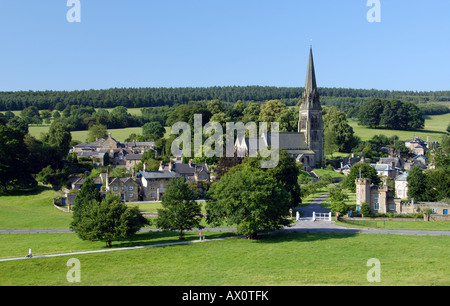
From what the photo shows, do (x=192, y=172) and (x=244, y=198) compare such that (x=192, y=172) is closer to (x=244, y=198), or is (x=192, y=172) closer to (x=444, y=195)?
(x=244, y=198)

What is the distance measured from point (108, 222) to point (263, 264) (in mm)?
15057

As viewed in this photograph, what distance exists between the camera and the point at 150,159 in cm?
8319

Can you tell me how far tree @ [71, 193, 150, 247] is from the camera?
43500 millimetres

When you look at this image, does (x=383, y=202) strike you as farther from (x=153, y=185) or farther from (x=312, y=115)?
(x=312, y=115)

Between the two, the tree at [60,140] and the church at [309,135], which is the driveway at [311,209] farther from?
the tree at [60,140]

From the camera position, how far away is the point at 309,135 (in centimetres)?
10094

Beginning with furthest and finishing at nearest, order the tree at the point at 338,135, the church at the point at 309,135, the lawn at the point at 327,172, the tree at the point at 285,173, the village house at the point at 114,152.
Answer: the tree at the point at 338,135, the church at the point at 309,135, the village house at the point at 114,152, the lawn at the point at 327,172, the tree at the point at 285,173

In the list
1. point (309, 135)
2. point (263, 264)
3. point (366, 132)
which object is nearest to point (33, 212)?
point (263, 264)

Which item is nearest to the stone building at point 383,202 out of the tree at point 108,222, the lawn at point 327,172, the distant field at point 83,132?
the tree at point 108,222

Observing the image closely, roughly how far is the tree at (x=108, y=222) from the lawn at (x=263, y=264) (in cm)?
290

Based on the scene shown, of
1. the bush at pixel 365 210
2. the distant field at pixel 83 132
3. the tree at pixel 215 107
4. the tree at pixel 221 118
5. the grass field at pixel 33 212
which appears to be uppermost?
the tree at pixel 215 107

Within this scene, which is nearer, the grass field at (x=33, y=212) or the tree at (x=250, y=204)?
the tree at (x=250, y=204)

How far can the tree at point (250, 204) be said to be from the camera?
4494 centimetres

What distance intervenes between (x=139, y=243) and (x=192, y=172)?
30.7 meters
